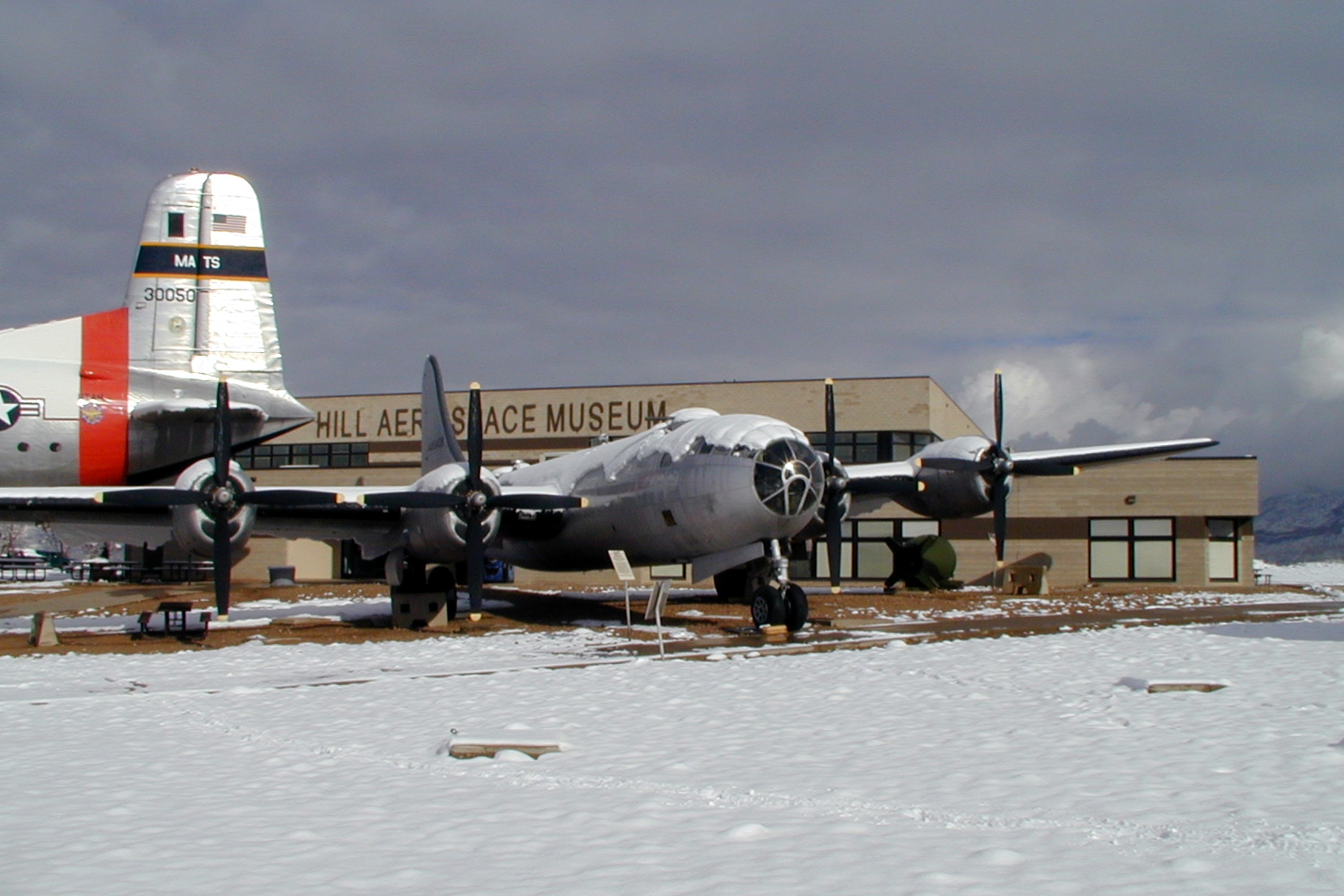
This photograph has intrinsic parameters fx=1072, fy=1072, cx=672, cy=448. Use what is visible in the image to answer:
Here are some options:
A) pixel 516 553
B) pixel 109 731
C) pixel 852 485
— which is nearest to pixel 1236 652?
pixel 852 485

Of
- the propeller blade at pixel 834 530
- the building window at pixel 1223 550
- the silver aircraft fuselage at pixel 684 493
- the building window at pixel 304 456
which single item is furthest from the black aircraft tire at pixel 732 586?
the building window at pixel 304 456

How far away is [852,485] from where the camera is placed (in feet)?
87.2

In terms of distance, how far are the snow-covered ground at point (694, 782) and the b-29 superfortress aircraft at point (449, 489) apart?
18.9 feet

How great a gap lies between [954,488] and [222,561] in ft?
57.7

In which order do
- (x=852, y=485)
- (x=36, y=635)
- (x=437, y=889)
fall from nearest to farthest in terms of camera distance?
1. (x=437, y=889)
2. (x=36, y=635)
3. (x=852, y=485)

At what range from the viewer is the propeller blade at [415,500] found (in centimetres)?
2169

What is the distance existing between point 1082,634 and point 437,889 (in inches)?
609

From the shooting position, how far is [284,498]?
20.4 metres

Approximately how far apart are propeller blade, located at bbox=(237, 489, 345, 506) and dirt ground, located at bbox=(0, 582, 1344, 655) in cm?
253

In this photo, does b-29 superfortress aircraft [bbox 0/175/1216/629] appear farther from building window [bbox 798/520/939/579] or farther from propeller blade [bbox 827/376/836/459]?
building window [bbox 798/520/939/579]

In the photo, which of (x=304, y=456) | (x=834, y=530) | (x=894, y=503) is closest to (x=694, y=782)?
(x=834, y=530)

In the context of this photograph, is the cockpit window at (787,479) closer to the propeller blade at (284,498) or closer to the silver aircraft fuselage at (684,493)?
the silver aircraft fuselage at (684,493)

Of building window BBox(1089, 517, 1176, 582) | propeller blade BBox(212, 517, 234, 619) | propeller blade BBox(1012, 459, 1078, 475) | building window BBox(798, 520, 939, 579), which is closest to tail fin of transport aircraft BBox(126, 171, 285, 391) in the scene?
propeller blade BBox(212, 517, 234, 619)

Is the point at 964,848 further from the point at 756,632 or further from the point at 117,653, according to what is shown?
the point at 117,653
